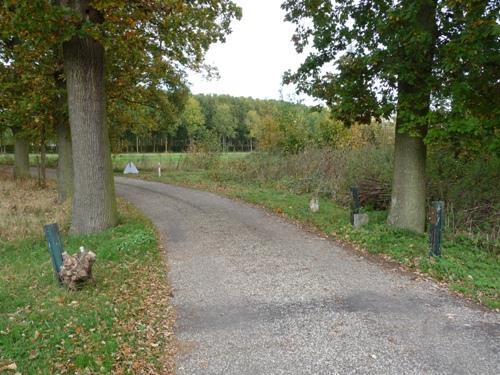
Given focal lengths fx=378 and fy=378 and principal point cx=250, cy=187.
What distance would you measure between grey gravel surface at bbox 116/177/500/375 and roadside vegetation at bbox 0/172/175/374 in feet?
1.12

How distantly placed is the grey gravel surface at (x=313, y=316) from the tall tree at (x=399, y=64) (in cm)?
247

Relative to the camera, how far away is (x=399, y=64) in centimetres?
712

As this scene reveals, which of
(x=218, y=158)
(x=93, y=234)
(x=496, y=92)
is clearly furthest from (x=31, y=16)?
(x=218, y=158)

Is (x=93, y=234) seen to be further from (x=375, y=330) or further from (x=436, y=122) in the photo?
(x=436, y=122)

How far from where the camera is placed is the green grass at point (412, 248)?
577cm

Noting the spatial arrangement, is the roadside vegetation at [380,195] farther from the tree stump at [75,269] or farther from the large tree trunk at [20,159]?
the large tree trunk at [20,159]

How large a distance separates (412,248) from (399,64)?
3.50 meters

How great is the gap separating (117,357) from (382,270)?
455 centimetres

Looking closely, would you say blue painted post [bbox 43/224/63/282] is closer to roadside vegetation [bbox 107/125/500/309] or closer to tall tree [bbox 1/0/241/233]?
tall tree [bbox 1/0/241/233]

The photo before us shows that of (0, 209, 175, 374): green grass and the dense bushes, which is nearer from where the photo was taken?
(0, 209, 175, 374): green grass

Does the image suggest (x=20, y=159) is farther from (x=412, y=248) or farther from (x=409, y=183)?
(x=412, y=248)

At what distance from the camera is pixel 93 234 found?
8625 millimetres

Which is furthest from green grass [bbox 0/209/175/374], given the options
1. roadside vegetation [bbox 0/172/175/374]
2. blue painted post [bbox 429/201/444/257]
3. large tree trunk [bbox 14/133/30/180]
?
large tree trunk [bbox 14/133/30/180]

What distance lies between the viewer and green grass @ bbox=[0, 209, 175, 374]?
379cm
